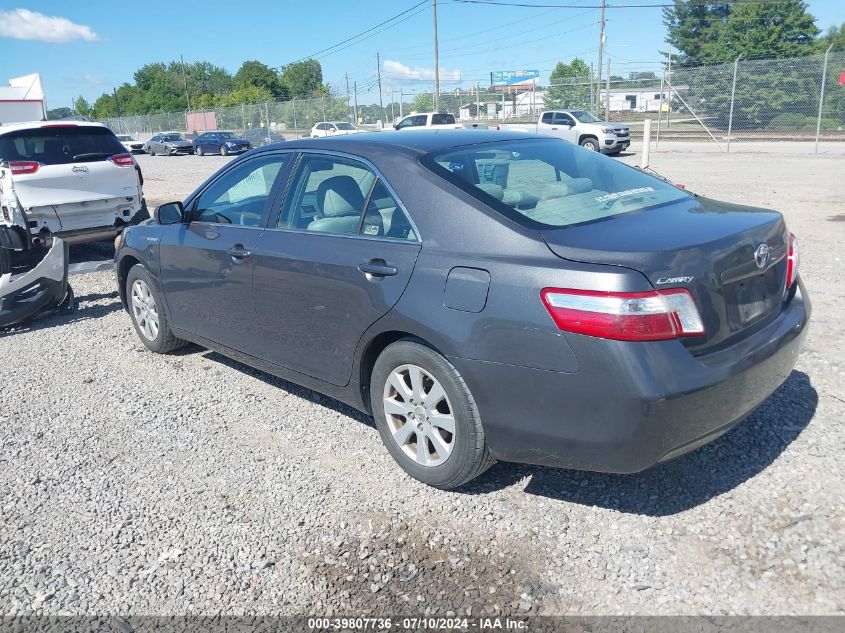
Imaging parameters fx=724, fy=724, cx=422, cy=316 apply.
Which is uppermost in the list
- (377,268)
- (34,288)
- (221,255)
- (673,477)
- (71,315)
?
(377,268)

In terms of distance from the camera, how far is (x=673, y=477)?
3.56 meters

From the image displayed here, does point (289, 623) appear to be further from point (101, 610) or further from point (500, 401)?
point (500, 401)

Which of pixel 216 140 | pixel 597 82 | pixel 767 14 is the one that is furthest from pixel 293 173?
pixel 767 14

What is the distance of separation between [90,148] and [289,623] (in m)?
8.55

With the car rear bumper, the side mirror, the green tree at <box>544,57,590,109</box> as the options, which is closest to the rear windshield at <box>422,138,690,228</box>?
the car rear bumper

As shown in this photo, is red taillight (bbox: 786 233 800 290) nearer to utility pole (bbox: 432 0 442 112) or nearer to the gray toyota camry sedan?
the gray toyota camry sedan

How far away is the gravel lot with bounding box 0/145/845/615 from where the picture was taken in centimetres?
284

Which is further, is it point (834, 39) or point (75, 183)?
point (834, 39)

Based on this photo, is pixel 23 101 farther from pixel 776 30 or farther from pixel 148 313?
pixel 776 30

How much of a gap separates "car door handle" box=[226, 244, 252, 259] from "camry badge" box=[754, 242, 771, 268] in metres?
2.75

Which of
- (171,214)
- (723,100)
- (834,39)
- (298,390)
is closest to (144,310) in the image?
(171,214)

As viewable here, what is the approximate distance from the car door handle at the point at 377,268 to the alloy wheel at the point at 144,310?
103 inches

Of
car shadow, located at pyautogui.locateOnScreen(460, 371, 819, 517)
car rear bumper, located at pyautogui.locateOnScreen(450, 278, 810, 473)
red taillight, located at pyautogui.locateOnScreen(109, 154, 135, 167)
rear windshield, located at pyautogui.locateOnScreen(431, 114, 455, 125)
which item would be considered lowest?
car shadow, located at pyautogui.locateOnScreen(460, 371, 819, 517)

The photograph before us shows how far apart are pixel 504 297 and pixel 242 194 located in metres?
2.44
